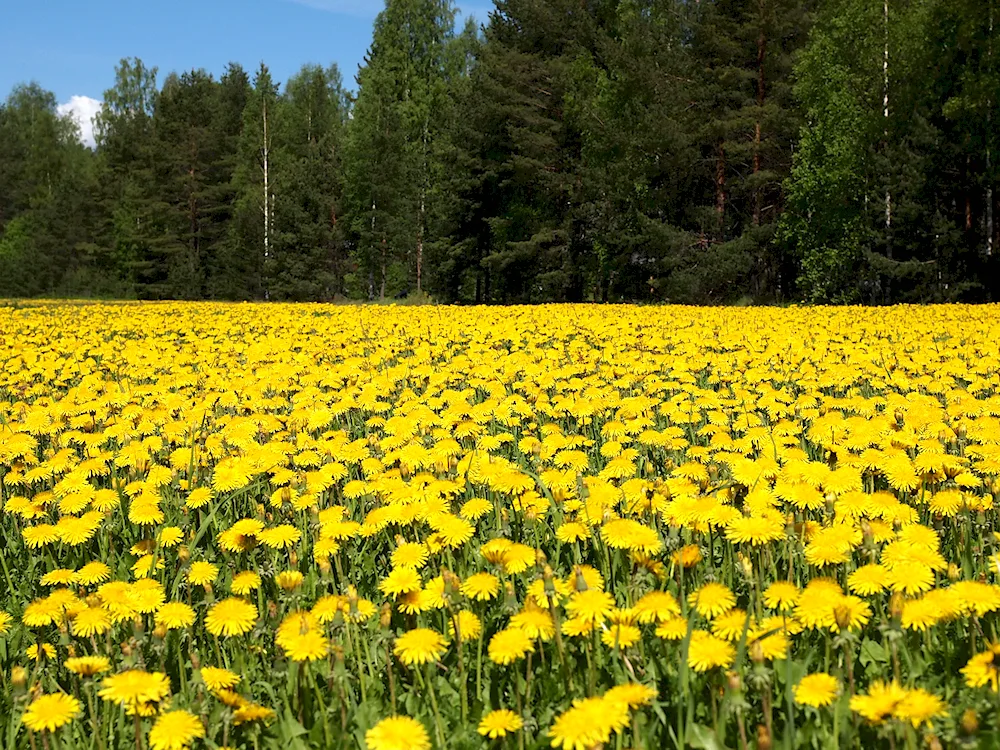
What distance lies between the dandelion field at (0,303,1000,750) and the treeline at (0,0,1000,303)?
2061 cm

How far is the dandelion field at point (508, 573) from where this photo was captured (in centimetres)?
155

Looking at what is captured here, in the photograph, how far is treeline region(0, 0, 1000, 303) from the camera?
22344mm

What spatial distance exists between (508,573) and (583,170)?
27.7 meters

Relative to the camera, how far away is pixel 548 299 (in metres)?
31.7

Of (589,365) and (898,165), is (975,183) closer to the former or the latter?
(898,165)

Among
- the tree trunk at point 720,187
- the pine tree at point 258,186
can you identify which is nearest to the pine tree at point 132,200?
the pine tree at point 258,186

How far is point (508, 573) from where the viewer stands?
200 cm

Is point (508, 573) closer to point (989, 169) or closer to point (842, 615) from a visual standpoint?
point (842, 615)

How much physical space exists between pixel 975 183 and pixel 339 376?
900 inches

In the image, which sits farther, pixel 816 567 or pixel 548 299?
pixel 548 299

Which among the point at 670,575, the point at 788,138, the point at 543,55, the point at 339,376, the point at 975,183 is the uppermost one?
the point at 543,55

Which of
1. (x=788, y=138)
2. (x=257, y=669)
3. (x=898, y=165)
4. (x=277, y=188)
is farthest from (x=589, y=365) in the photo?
(x=277, y=188)

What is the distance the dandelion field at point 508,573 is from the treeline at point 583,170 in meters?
20.6

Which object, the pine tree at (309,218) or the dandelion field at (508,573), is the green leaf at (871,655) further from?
the pine tree at (309,218)
